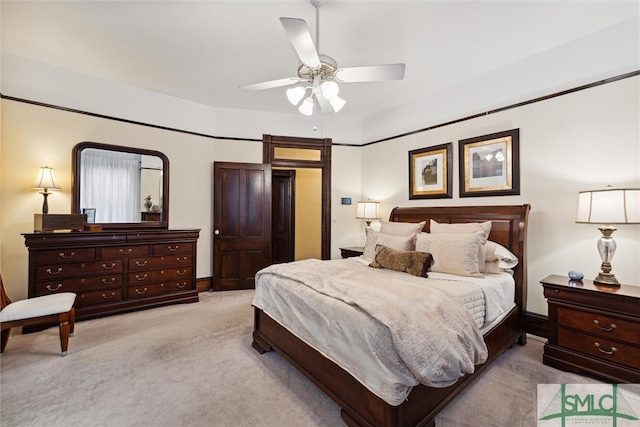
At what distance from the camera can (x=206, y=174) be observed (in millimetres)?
4656

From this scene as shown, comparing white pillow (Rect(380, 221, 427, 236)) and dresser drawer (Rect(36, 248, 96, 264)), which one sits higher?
white pillow (Rect(380, 221, 427, 236))

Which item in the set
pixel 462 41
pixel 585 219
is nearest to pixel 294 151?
pixel 462 41

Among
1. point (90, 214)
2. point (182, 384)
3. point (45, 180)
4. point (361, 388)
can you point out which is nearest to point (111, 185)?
point (90, 214)

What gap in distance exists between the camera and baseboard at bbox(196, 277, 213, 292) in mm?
4539

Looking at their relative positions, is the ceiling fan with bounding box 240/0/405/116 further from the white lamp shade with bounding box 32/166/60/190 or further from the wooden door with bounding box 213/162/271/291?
the white lamp shade with bounding box 32/166/60/190

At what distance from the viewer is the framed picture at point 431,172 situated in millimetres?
3766

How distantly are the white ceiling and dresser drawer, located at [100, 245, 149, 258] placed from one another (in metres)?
2.18

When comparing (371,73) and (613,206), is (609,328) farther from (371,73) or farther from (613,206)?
(371,73)

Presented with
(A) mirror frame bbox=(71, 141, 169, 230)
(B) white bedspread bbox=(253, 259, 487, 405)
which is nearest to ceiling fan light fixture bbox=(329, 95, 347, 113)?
(B) white bedspread bbox=(253, 259, 487, 405)

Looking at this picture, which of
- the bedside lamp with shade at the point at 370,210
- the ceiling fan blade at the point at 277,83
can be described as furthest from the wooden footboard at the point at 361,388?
the bedside lamp with shade at the point at 370,210

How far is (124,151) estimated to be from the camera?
12.9ft

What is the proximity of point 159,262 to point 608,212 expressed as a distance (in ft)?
15.4

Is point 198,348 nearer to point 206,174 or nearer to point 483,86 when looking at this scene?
point 206,174

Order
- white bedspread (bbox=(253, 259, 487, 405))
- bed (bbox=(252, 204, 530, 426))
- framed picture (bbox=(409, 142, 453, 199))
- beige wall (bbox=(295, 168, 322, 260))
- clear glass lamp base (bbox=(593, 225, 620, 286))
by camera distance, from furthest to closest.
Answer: beige wall (bbox=(295, 168, 322, 260)), framed picture (bbox=(409, 142, 453, 199)), clear glass lamp base (bbox=(593, 225, 620, 286)), bed (bbox=(252, 204, 530, 426)), white bedspread (bbox=(253, 259, 487, 405))
